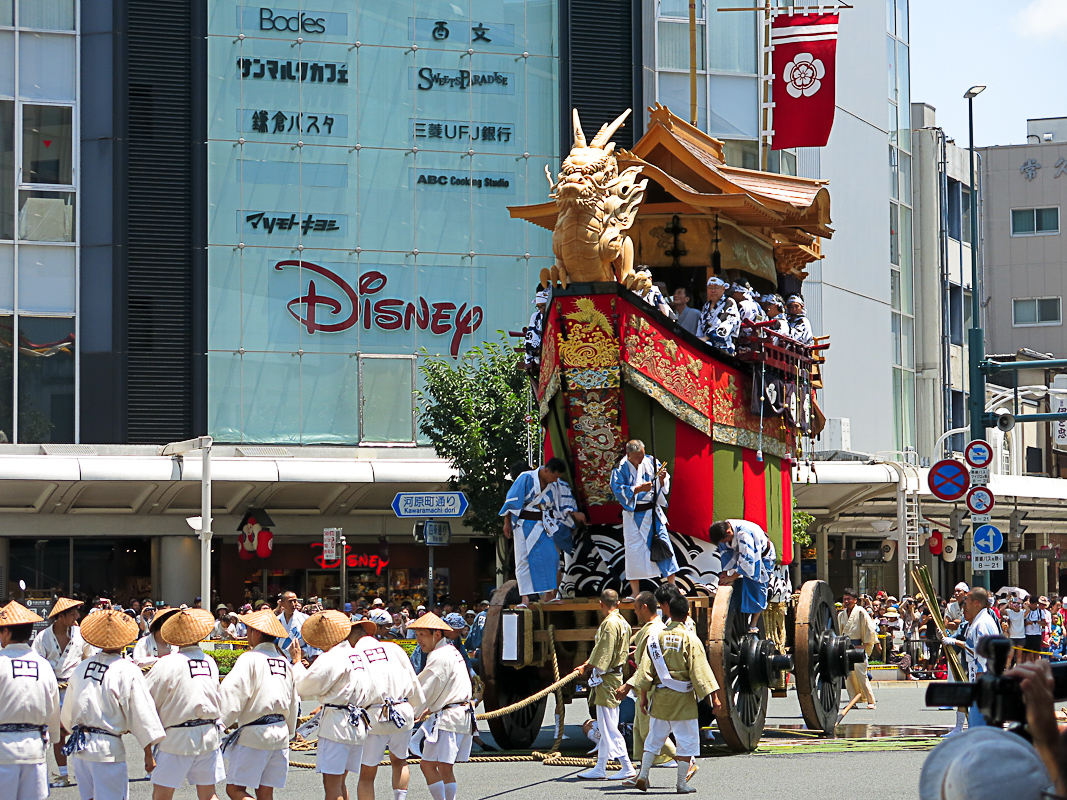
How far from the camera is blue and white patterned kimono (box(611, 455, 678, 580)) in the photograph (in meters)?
14.9

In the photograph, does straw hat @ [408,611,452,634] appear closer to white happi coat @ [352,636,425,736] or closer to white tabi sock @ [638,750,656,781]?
white happi coat @ [352,636,425,736]

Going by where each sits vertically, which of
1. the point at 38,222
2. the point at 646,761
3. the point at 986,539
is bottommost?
the point at 646,761

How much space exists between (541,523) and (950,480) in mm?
8963

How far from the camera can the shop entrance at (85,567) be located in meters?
37.7

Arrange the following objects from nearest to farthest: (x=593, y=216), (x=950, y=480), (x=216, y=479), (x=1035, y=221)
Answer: (x=593, y=216) → (x=950, y=480) → (x=216, y=479) → (x=1035, y=221)

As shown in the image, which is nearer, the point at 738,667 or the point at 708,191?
the point at 738,667

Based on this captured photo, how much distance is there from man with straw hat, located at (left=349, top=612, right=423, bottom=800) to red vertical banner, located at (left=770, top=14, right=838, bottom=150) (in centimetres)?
1882

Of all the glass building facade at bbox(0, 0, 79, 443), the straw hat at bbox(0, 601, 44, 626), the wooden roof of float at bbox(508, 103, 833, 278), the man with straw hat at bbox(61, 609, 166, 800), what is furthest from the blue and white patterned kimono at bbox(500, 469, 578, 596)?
the glass building facade at bbox(0, 0, 79, 443)

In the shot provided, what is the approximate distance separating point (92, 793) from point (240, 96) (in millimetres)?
30563

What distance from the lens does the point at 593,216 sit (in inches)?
577

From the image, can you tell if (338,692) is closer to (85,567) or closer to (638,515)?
(638,515)

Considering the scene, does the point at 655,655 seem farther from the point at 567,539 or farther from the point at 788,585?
the point at 788,585

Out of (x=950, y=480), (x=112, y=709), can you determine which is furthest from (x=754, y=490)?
(x=112, y=709)

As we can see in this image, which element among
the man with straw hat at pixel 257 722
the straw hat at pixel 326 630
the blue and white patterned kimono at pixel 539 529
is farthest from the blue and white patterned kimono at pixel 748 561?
the man with straw hat at pixel 257 722
